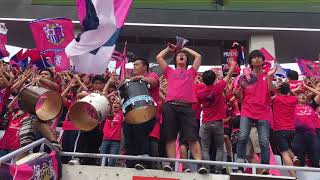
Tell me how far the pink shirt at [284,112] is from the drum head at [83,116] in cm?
283

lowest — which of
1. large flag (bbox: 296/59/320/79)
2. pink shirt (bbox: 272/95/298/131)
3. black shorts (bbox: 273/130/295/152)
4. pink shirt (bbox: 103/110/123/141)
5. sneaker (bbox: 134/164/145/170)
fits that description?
sneaker (bbox: 134/164/145/170)

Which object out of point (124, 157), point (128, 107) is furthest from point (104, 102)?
point (124, 157)

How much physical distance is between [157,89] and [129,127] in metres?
0.77

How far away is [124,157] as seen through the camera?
255 inches

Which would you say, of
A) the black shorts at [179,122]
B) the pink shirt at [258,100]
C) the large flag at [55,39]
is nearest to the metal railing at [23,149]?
the black shorts at [179,122]

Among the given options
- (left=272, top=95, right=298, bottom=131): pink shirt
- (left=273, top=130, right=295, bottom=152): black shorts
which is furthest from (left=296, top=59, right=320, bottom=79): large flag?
(left=273, top=130, right=295, bottom=152): black shorts

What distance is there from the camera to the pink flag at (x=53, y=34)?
370 inches

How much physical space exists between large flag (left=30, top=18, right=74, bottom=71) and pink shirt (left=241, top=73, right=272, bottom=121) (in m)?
3.66

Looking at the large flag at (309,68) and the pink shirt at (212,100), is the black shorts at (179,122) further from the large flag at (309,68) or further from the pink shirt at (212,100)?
the large flag at (309,68)

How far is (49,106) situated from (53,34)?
2909 millimetres

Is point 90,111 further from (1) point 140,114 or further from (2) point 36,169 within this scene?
(2) point 36,169

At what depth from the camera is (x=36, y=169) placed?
6133 millimetres

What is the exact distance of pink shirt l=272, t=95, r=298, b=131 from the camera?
770 cm

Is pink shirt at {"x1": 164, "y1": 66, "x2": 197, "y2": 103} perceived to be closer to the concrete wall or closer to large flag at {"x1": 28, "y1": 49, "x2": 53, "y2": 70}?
the concrete wall
